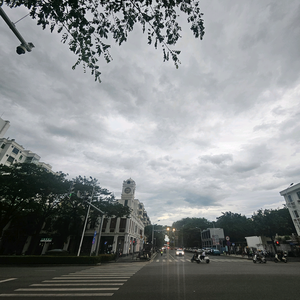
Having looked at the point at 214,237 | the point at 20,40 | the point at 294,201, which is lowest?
the point at 20,40

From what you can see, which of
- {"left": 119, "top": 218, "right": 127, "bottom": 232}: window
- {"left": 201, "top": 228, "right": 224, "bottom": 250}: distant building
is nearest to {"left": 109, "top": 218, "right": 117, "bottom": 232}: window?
{"left": 119, "top": 218, "right": 127, "bottom": 232}: window

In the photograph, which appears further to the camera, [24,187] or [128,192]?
[128,192]

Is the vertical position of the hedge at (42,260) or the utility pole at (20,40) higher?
the utility pole at (20,40)

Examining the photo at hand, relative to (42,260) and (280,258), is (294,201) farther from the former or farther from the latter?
(42,260)

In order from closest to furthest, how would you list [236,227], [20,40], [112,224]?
[20,40] < [112,224] < [236,227]

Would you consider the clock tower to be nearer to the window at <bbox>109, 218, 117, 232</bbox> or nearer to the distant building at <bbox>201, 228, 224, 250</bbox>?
the window at <bbox>109, 218, 117, 232</bbox>

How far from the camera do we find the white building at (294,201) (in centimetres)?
3848

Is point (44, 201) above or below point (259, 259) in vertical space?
above

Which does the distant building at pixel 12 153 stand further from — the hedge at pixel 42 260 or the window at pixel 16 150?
the hedge at pixel 42 260

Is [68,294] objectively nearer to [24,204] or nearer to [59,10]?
[59,10]

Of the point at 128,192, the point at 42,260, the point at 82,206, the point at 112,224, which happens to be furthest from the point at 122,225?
the point at 42,260

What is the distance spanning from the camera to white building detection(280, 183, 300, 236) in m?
38.5

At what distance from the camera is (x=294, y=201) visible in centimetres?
3975

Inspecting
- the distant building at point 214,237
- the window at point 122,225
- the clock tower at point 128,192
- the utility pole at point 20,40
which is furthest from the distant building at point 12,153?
the distant building at point 214,237
